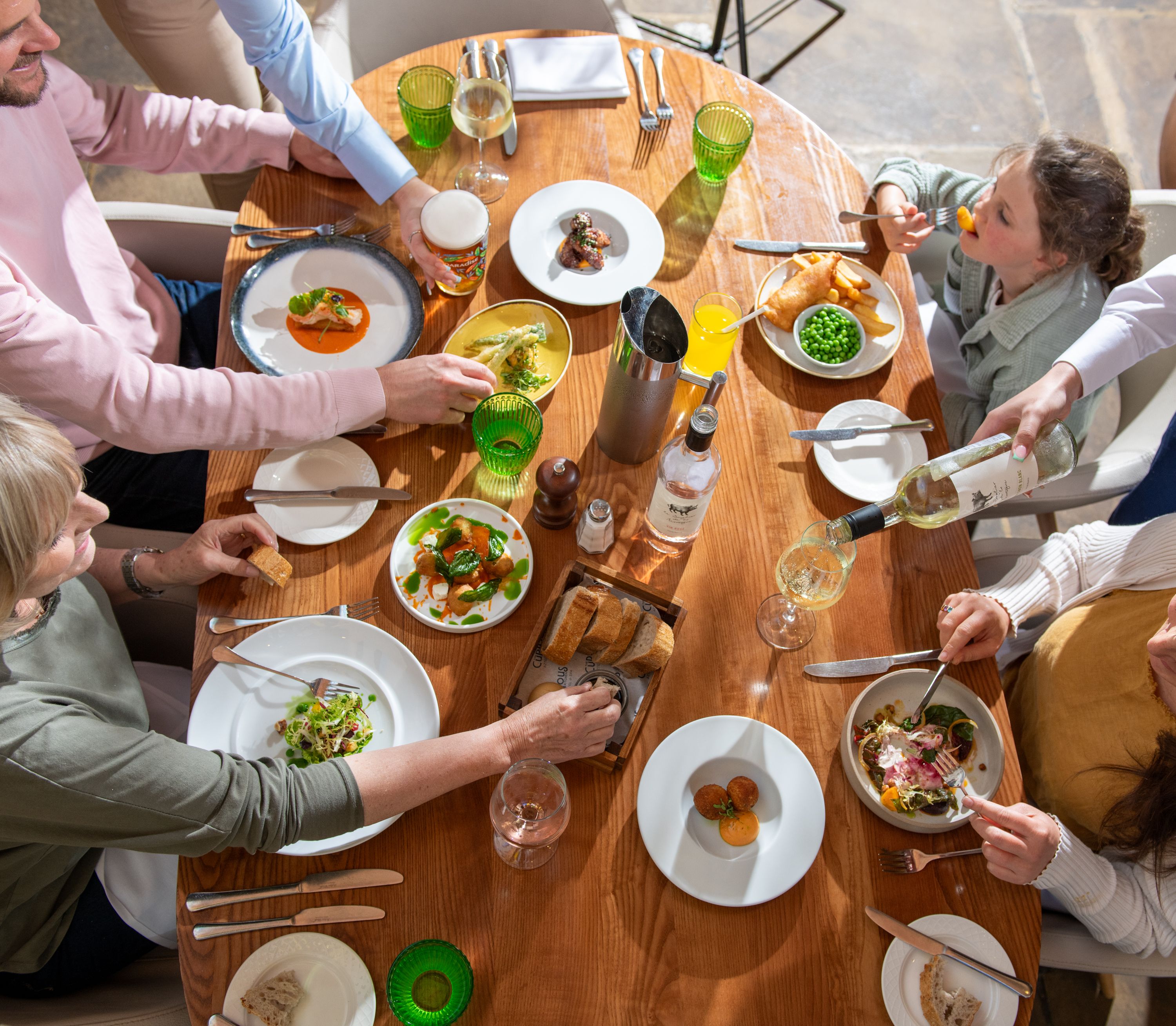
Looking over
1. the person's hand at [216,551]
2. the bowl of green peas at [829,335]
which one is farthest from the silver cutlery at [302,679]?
the bowl of green peas at [829,335]

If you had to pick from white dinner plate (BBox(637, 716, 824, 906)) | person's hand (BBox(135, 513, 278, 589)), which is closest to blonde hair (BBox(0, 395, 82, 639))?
person's hand (BBox(135, 513, 278, 589))

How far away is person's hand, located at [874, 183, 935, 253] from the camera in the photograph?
5.73 feet

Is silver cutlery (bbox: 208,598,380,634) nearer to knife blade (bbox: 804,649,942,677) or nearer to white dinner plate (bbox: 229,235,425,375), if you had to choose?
white dinner plate (bbox: 229,235,425,375)

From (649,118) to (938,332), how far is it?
3.03ft

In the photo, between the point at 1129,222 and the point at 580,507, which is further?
the point at 1129,222

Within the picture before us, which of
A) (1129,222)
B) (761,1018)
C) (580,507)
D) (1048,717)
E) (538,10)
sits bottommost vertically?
(761,1018)

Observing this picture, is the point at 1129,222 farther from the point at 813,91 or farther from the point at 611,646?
the point at 813,91

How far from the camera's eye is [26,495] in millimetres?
1068

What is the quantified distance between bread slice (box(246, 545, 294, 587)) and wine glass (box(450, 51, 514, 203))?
919mm

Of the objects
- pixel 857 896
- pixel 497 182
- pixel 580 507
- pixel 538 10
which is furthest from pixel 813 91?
pixel 857 896

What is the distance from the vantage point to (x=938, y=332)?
6.94ft

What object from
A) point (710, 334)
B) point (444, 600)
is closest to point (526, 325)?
point (710, 334)

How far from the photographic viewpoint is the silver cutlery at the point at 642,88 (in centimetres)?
189

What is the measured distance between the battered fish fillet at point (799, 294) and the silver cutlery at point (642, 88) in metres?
0.53
